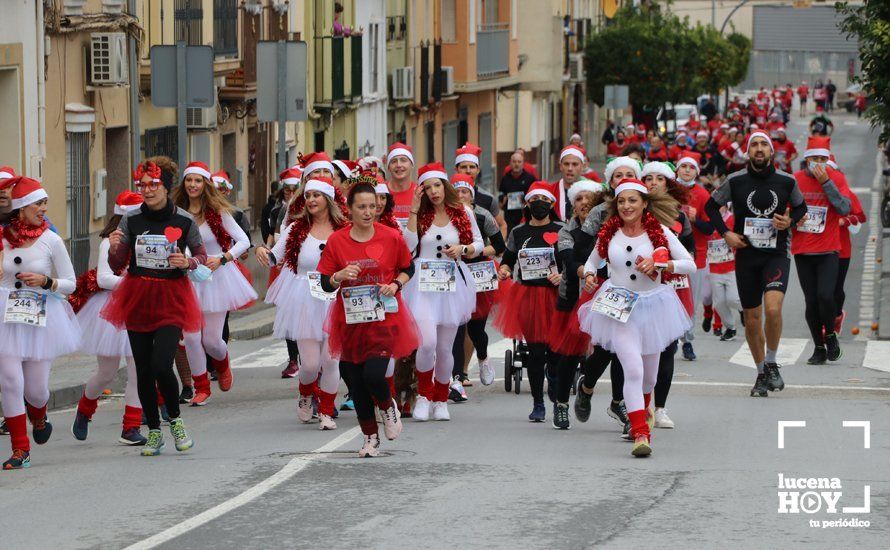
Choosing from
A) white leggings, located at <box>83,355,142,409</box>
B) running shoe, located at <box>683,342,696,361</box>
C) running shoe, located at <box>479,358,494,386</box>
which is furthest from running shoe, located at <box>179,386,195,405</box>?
running shoe, located at <box>683,342,696,361</box>

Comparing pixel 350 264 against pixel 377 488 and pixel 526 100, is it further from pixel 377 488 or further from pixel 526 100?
pixel 526 100

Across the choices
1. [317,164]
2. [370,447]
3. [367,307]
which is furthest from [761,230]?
[370,447]

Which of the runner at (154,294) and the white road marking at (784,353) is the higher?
the runner at (154,294)

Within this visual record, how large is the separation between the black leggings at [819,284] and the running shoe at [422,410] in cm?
522

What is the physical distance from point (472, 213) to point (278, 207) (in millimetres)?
4585

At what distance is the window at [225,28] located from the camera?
31547 millimetres

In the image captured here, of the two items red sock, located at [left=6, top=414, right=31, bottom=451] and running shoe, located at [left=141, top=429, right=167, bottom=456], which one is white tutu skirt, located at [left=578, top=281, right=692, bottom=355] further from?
red sock, located at [left=6, top=414, right=31, bottom=451]

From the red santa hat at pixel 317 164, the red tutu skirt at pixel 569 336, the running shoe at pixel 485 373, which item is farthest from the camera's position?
the running shoe at pixel 485 373

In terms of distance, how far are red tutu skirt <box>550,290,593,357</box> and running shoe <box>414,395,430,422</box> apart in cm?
108

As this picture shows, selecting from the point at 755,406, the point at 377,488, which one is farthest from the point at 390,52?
the point at 377,488

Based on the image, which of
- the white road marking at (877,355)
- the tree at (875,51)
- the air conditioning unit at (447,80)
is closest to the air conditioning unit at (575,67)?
the air conditioning unit at (447,80)

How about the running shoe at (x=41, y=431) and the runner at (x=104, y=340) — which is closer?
the running shoe at (x=41, y=431)

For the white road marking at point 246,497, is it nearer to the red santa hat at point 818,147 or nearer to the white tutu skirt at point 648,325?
the white tutu skirt at point 648,325

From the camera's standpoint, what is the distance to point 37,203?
11.9 meters
